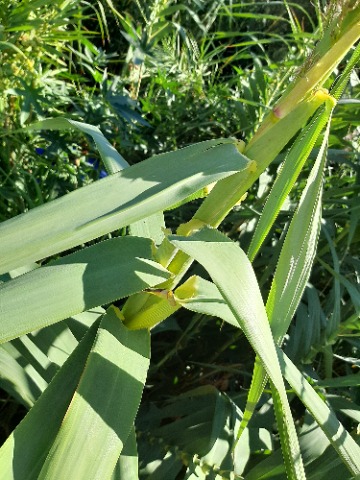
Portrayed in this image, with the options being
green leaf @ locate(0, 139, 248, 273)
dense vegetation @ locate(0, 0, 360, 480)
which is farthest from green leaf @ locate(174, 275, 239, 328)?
green leaf @ locate(0, 139, 248, 273)

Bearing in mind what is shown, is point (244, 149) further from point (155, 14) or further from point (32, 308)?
point (155, 14)

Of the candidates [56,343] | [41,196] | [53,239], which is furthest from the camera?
[41,196]

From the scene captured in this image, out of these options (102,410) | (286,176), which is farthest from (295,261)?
(102,410)

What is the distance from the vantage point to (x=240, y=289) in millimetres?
397

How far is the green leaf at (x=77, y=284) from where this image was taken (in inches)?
16.0

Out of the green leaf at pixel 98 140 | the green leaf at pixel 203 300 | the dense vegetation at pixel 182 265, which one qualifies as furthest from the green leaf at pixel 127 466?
the green leaf at pixel 98 140

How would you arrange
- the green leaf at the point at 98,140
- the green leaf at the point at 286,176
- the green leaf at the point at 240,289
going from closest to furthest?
the green leaf at the point at 240,289
the green leaf at the point at 286,176
the green leaf at the point at 98,140

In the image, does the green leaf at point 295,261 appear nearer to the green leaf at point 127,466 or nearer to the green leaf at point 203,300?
the green leaf at point 203,300

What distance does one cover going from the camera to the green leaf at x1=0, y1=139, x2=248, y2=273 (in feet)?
1.30

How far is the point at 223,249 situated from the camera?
1.39 feet

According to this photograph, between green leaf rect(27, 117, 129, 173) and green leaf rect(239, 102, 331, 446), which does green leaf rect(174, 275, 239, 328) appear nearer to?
green leaf rect(239, 102, 331, 446)

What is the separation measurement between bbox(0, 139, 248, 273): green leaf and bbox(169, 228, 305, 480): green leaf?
1.4 inches

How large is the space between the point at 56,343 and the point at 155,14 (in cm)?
63

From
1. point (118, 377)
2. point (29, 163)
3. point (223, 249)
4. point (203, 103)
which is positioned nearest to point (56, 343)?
point (118, 377)
